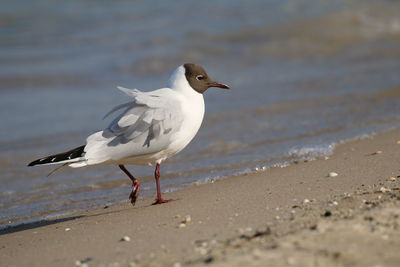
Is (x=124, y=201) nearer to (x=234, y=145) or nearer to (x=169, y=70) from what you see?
(x=234, y=145)

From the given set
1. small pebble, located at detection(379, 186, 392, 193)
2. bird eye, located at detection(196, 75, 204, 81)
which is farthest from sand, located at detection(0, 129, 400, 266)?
bird eye, located at detection(196, 75, 204, 81)

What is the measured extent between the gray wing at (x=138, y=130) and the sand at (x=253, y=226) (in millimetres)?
455

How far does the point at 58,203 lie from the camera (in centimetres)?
608

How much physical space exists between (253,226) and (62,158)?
5.24ft

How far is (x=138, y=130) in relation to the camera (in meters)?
5.40

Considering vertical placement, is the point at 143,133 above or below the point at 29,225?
above

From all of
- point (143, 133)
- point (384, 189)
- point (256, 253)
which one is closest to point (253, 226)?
point (256, 253)

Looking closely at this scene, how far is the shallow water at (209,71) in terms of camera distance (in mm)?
6848

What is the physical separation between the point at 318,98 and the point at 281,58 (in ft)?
13.7

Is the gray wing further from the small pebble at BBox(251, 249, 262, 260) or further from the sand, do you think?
the small pebble at BBox(251, 249, 262, 260)

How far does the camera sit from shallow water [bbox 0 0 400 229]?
685 centimetres

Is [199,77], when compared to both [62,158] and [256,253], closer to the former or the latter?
[62,158]

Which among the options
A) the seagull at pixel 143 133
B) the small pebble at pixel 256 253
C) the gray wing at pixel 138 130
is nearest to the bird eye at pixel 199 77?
the seagull at pixel 143 133

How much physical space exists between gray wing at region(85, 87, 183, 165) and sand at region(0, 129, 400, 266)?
0.45 meters
